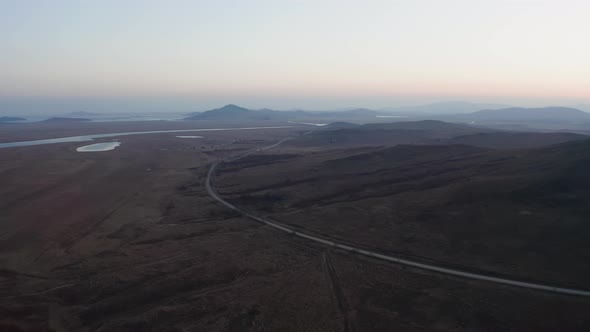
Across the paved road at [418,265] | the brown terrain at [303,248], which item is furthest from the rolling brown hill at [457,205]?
the paved road at [418,265]

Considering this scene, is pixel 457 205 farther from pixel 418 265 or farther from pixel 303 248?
pixel 303 248

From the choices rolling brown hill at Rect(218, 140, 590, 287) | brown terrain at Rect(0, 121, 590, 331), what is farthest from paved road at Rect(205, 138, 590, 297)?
rolling brown hill at Rect(218, 140, 590, 287)

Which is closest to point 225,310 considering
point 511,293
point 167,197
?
point 511,293

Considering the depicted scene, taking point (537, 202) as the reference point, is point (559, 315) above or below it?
below

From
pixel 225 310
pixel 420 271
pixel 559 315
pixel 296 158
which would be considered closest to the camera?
pixel 559 315

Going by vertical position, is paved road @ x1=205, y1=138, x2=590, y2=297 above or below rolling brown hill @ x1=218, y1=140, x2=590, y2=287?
below

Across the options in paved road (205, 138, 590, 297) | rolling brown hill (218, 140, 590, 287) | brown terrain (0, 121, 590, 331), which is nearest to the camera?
brown terrain (0, 121, 590, 331)

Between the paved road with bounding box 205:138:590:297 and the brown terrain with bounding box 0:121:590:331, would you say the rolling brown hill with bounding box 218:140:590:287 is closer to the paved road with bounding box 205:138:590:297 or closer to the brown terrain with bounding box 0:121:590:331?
the brown terrain with bounding box 0:121:590:331

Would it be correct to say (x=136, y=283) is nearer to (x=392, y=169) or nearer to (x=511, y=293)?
(x=511, y=293)
